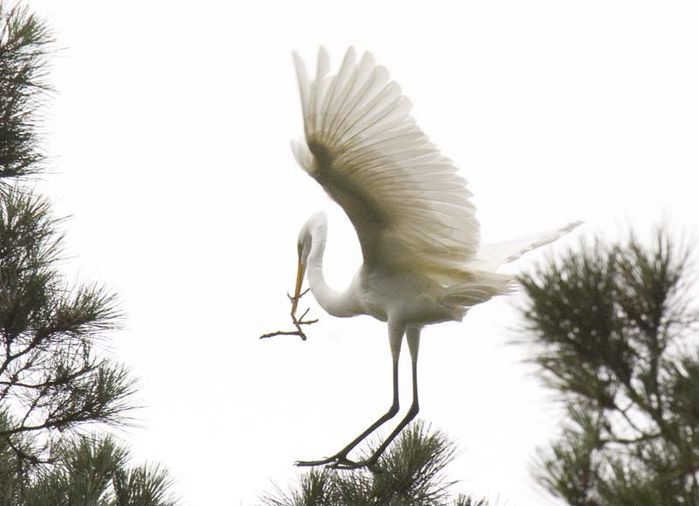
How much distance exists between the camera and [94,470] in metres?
3.71

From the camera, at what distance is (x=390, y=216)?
3.81 m

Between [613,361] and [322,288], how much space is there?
2601mm

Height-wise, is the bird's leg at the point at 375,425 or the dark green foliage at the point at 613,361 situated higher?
the bird's leg at the point at 375,425

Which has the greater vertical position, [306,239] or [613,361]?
[306,239]

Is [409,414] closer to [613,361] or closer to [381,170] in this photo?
[381,170]

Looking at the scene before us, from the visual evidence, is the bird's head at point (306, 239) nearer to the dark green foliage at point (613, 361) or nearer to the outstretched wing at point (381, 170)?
the outstretched wing at point (381, 170)

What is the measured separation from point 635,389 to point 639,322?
4.1 inches

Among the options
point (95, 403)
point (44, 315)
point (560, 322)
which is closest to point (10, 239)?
point (44, 315)

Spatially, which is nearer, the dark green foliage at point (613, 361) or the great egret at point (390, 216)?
the dark green foliage at point (613, 361)

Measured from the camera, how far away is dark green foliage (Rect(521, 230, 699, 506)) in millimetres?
1614

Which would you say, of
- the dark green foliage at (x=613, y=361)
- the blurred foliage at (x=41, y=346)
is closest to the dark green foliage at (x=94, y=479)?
the blurred foliage at (x=41, y=346)

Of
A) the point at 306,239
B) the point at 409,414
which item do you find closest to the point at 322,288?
the point at 306,239

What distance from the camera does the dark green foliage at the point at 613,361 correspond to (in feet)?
5.30

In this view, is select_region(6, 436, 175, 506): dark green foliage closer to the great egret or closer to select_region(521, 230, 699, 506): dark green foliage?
the great egret
